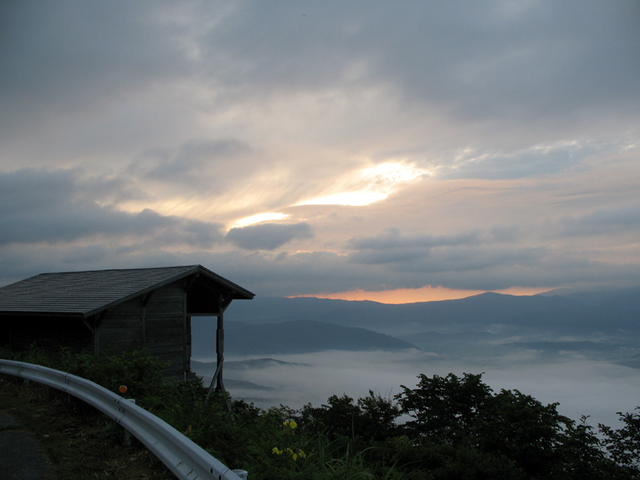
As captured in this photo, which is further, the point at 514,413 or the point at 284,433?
the point at 514,413

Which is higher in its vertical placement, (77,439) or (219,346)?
(77,439)

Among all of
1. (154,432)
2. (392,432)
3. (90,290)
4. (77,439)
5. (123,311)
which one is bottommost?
(392,432)

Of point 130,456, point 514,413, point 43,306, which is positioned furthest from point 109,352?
point 514,413

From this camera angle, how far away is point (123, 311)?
16859 mm

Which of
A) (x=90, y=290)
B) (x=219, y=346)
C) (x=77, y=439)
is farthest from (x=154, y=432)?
(x=219, y=346)

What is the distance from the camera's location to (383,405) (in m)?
23.5

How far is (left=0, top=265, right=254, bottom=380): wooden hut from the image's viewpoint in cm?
1580

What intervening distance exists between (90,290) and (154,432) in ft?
50.2

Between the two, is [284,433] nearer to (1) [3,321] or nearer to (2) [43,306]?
(2) [43,306]

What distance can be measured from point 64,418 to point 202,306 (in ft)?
48.7

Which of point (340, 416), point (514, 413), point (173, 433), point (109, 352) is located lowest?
point (340, 416)

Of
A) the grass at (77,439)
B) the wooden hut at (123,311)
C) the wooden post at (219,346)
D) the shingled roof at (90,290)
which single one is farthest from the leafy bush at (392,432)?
the wooden post at (219,346)

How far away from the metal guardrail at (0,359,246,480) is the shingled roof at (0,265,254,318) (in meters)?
7.86

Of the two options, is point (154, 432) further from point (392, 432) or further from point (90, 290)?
point (392, 432)
